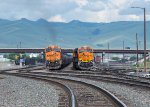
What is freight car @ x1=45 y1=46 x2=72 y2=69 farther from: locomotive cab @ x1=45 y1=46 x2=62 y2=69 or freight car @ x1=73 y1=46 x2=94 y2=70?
freight car @ x1=73 y1=46 x2=94 y2=70

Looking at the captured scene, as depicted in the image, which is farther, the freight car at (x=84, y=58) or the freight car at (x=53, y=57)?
the freight car at (x=53, y=57)

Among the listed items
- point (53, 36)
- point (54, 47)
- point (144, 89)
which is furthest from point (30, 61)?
point (144, 89)

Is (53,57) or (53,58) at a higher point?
(53,57)

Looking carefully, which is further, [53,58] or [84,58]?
[53,58]

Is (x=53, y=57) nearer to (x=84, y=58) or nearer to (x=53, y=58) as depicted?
(x=53, y=58)

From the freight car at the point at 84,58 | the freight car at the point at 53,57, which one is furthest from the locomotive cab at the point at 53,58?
the freight car at the point at 84,58

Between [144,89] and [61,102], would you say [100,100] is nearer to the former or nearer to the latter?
[61,102]

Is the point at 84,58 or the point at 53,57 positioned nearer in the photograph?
the point at 84,58

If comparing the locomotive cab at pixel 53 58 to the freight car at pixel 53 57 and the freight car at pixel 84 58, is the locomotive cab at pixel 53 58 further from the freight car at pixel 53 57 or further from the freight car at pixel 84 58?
the freight car at pixel 84 58

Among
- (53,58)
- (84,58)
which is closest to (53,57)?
(53,58)

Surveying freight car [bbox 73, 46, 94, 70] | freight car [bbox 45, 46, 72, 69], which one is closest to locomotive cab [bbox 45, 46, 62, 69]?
freight car [bbox 45, 46, 72, 69]

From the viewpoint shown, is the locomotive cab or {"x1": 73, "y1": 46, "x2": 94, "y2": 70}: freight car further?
the locomotive cab

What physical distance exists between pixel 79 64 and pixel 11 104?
4621 cm

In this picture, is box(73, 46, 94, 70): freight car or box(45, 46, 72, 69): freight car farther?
box(45, 46, 72, 69): freight car
